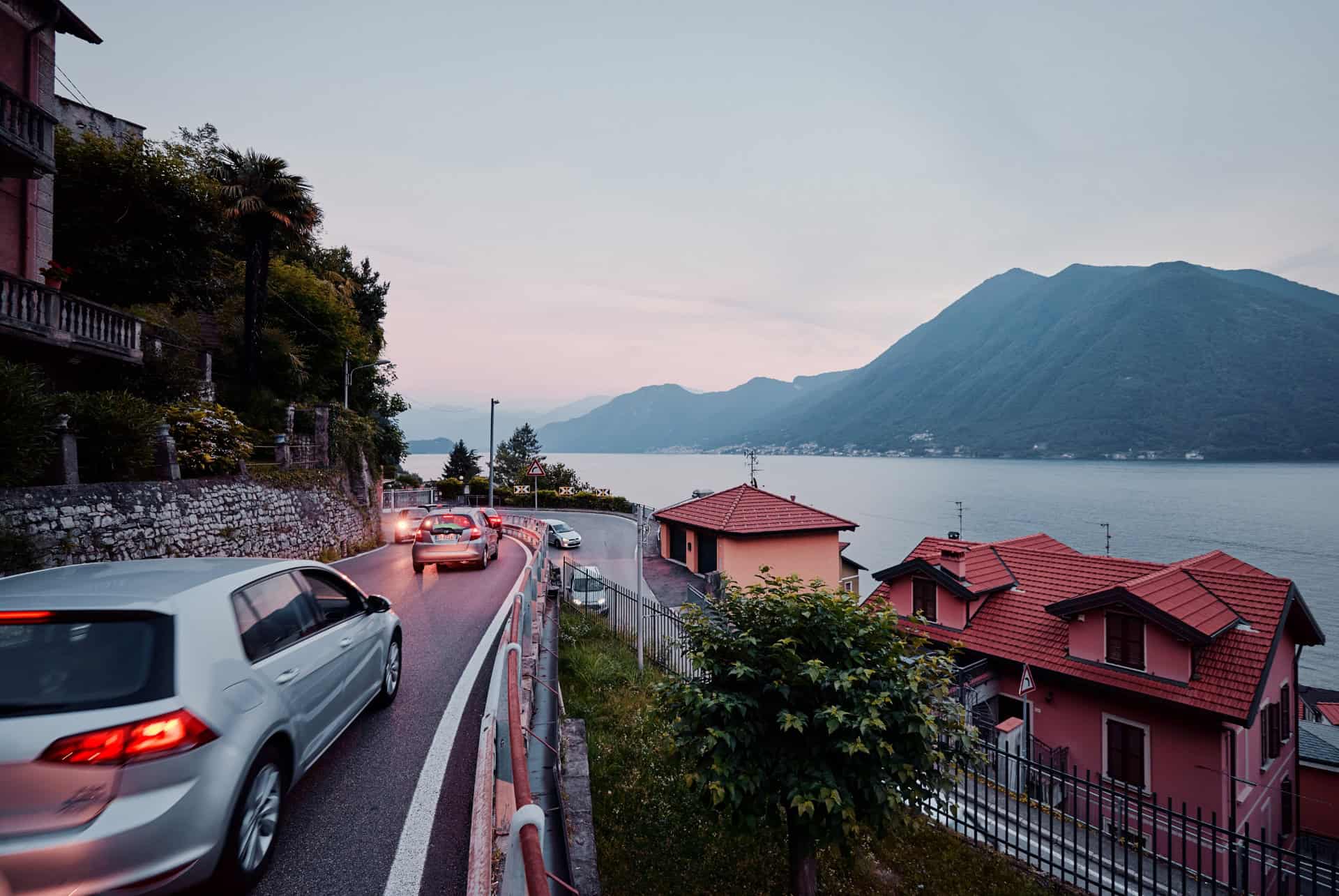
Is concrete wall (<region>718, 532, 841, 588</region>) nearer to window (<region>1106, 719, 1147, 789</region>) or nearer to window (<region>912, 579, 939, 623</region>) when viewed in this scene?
window (<region>912, 579, 939, 623</region>)

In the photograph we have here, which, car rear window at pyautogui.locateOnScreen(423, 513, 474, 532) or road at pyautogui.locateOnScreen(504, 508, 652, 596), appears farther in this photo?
road at pyautogui.locateOnScreen(504, 508, 652, 596)

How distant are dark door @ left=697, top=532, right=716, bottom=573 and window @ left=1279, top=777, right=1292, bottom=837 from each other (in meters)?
19.5

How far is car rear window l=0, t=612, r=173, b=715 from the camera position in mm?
2588

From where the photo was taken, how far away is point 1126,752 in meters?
15.1

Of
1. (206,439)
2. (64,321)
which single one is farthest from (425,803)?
(64,321)

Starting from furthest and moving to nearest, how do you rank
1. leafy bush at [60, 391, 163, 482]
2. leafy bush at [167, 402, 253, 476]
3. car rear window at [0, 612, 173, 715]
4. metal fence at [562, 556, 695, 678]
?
leafy bush at [167, 402, 253, 476], metal fence at [562, 556, 695, 678], leafy bush at [60, 391, 163, 482], car rear window at [0, 612, 173, 715]

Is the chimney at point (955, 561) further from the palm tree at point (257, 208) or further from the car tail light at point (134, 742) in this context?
the palm tree at point (257, 208)

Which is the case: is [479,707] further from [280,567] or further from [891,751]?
[891,751]

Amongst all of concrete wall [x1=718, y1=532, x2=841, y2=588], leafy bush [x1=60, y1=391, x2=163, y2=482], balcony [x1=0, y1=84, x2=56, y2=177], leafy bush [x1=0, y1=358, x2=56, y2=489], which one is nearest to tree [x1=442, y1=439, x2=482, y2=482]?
concrete wall [x1=718, y1=532, x2=841, y2=588]

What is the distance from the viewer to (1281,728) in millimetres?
16922

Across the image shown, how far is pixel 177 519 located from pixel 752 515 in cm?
2091

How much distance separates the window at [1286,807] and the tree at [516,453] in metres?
86.5

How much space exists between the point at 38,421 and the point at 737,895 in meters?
10.6

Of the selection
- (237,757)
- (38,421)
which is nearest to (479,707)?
(237,757)
